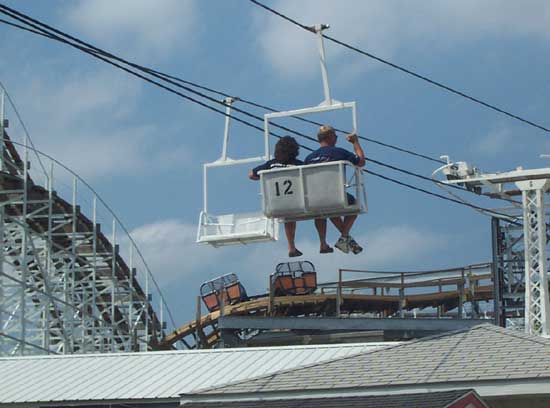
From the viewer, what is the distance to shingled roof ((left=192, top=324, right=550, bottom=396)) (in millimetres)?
13961

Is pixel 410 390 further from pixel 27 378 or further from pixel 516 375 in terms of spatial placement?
pixel 27 378

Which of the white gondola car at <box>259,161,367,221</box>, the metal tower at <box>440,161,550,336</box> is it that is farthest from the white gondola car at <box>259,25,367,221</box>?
the metal tower at <box>440,161,550,336</box>

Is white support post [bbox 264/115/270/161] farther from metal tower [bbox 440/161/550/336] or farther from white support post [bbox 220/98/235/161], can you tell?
metal tower [bbox 440/161/550/336]

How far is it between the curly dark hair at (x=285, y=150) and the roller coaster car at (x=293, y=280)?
15682mm

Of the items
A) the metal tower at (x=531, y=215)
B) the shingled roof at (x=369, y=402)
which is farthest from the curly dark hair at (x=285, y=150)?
the metal tower at (x=531, y=215)

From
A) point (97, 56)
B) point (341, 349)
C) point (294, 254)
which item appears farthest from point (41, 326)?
point (97, 56)

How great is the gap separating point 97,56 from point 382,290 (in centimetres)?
1878

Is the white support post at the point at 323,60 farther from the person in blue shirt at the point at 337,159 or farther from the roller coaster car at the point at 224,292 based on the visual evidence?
the roller coaster car at the point at 224,292

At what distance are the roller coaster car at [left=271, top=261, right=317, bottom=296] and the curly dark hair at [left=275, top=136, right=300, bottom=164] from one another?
1568 centimetres

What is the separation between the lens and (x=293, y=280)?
30.8 meters

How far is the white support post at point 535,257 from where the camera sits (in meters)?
25.0

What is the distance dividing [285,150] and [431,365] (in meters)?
2.96

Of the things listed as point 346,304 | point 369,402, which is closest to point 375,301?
point 346,304

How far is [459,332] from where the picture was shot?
50.9 feet
